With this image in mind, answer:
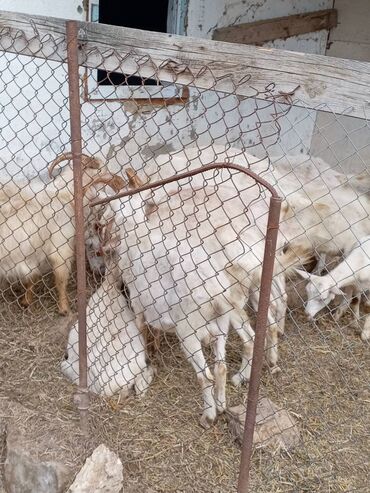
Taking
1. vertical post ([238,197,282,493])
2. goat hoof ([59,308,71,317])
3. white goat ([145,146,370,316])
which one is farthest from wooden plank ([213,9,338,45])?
vertical post ([238,197,282,493])

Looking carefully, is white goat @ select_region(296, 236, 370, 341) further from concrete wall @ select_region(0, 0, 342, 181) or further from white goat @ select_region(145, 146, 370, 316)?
concrete wall @ select_region(0, 0, 342, 181)

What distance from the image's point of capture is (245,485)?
2.80 meters

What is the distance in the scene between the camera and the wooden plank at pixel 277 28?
6.73 meters

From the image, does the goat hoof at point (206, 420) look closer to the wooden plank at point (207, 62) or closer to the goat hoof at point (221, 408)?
the goat hoof at point (221, 408)

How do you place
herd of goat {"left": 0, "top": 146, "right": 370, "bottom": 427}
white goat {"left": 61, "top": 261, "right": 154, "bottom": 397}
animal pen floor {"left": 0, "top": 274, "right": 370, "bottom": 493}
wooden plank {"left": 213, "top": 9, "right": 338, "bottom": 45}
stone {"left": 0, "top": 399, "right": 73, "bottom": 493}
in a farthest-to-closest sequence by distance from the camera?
1. wooden plank {"left": 213, "top": 9, "right": 338, "bottom": 45}
2. white goat {"left": 61, "top": 261, "right": 154, "bottom": 397}
3. herd of goat {"left": 0, "top": 146, "right": 370, "bottom": 427}
4. animal pen floor {"left": 0, "top": 274, "right": 370, "bottom": 493}
5. stone {"left": 0, "top": 399, "right": 73, "bottom": 493}

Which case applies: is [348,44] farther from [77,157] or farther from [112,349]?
[77,157]

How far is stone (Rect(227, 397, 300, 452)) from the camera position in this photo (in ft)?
11.2

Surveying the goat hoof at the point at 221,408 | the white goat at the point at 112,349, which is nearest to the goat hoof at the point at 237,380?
the goat hoof at the point at 221,408

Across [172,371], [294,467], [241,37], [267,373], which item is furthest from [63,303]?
Answer: [241,37]

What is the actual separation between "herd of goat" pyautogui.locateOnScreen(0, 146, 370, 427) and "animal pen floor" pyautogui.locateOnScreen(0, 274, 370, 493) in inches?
5.9

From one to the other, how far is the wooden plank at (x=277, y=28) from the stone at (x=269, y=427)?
4.22m

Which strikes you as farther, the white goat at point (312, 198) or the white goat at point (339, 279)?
the white goat at point (339, 279)

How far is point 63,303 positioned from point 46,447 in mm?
1620

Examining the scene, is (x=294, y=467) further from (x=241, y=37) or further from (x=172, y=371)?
(x=241, y=37)
